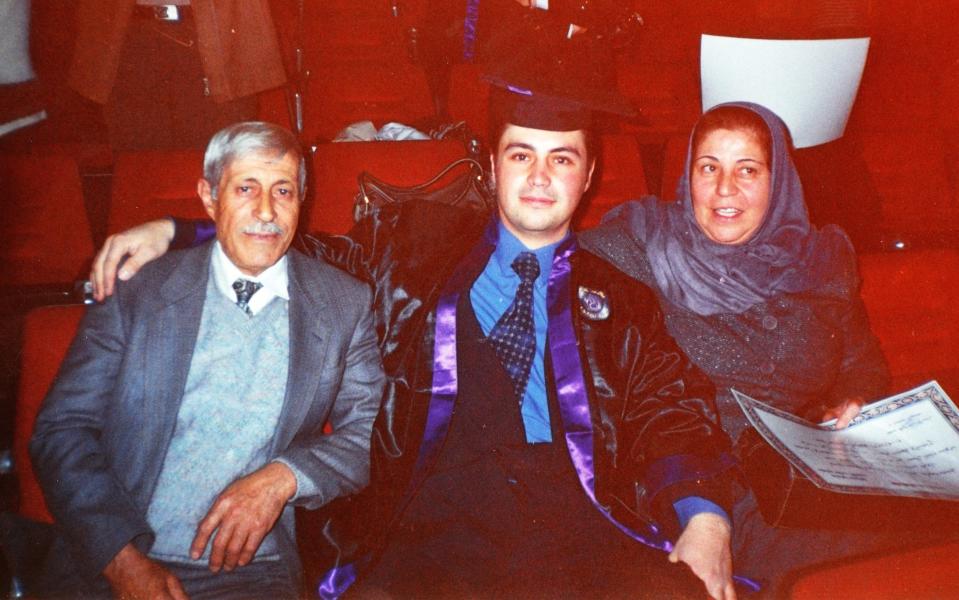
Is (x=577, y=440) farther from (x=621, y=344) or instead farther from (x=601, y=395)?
(x=621, y=344)

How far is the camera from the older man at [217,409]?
1300 millimetres

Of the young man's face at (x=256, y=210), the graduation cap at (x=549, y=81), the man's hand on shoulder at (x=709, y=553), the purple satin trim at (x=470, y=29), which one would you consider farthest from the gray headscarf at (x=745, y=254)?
the purple satin trim at (x=470, y=29)

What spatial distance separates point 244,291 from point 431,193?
2.39 feet

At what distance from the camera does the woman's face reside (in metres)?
1.86

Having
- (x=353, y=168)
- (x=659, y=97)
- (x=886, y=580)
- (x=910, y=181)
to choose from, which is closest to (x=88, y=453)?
(x=353, y=168)

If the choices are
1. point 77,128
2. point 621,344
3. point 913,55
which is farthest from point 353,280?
point 913,55

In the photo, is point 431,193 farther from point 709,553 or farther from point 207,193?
point 709,553

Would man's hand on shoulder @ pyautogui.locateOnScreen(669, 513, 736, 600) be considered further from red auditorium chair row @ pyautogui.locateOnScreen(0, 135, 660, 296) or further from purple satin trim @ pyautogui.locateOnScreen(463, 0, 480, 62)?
purple satin trim @ pyautogui.locateOnScreen(463, 0, 480, 62)

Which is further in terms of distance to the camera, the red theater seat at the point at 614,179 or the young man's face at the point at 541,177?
the red theater seat at the point at 614,179

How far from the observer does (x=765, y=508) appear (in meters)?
1.47

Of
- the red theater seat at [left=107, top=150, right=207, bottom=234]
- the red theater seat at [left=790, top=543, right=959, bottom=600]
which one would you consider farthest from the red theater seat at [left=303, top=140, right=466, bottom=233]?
the red theater seat at [left=790, top=543, right=959, bottom=600]

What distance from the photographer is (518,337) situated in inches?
61.7

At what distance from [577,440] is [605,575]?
0.91 ft

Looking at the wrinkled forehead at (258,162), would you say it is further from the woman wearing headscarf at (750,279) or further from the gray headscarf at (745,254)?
the gray headscarf at (745,254)
